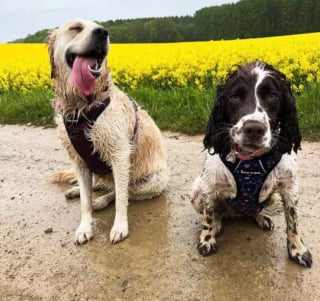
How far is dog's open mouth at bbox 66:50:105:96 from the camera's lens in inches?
141

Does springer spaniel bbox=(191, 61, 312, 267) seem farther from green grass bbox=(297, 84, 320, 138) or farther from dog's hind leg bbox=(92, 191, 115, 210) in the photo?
green grass bbox=(297, 84, 320, 138)

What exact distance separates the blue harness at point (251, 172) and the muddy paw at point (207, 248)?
16.8 inches

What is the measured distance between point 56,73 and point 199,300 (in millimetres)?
2121

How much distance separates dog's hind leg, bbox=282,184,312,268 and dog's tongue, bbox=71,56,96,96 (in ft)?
5.47

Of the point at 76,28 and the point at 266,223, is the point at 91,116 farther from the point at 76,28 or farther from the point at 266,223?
the point at 266,223

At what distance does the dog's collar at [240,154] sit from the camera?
3041 millimetres

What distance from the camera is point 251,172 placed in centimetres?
317

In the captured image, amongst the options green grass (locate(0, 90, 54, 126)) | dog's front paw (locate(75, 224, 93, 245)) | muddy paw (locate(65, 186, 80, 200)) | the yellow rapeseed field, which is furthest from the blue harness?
green grass (locate(0, 90, 54, 126))

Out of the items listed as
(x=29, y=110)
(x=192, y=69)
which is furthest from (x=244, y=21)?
(x=29, y=110)

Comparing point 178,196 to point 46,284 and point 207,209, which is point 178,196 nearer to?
point 207,209

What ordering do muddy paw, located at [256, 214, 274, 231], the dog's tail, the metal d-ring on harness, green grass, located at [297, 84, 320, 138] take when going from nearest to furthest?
muddy paw, located at [256, 214, 274, 231], the metal d-ring on harness, the dog's tail, green grass, located at [297, 84, 320, 138]

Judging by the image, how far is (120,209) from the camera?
3916 mm

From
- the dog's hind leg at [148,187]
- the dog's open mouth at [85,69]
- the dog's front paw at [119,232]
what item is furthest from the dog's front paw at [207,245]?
the dog's open mouth at [85,69]

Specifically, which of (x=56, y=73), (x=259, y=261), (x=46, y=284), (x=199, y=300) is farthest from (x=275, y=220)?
(x=56, y=73)
